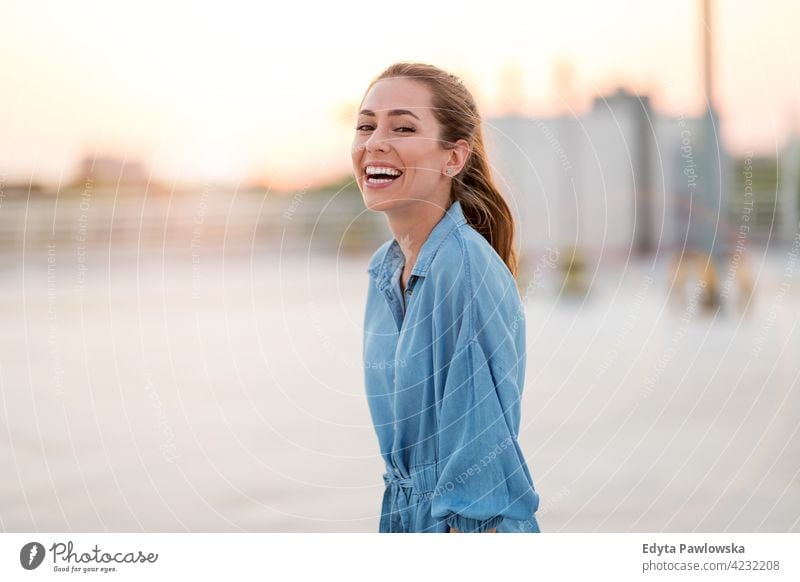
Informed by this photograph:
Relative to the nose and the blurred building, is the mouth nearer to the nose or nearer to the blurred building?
the nose

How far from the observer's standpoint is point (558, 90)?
16.9ft

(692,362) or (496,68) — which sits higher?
(496,68)

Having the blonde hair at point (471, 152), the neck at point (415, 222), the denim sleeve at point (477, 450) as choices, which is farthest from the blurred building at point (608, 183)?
the denim sleeve at point (477, 450)

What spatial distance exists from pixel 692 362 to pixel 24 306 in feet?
18.5

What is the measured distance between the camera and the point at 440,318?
1266 millimetres

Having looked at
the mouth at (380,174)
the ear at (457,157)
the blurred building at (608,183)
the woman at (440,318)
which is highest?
the ear at (457,157)

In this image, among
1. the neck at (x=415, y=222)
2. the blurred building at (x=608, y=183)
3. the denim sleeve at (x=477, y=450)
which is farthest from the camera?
the blurred building at (x=608, y=183)

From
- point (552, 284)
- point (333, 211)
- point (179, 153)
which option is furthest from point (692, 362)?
point (333, 211)

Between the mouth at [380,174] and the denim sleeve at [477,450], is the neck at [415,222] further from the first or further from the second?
the denim sleeve at [477,450]

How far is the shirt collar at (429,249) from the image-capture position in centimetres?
133

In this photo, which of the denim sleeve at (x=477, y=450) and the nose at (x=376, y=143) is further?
the nose at (x=376, y=143)

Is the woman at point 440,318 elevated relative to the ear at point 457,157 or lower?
lower

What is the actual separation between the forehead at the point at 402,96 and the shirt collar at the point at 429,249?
0.15m

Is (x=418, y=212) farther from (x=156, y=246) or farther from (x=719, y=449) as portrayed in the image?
(x=156, y=246)
